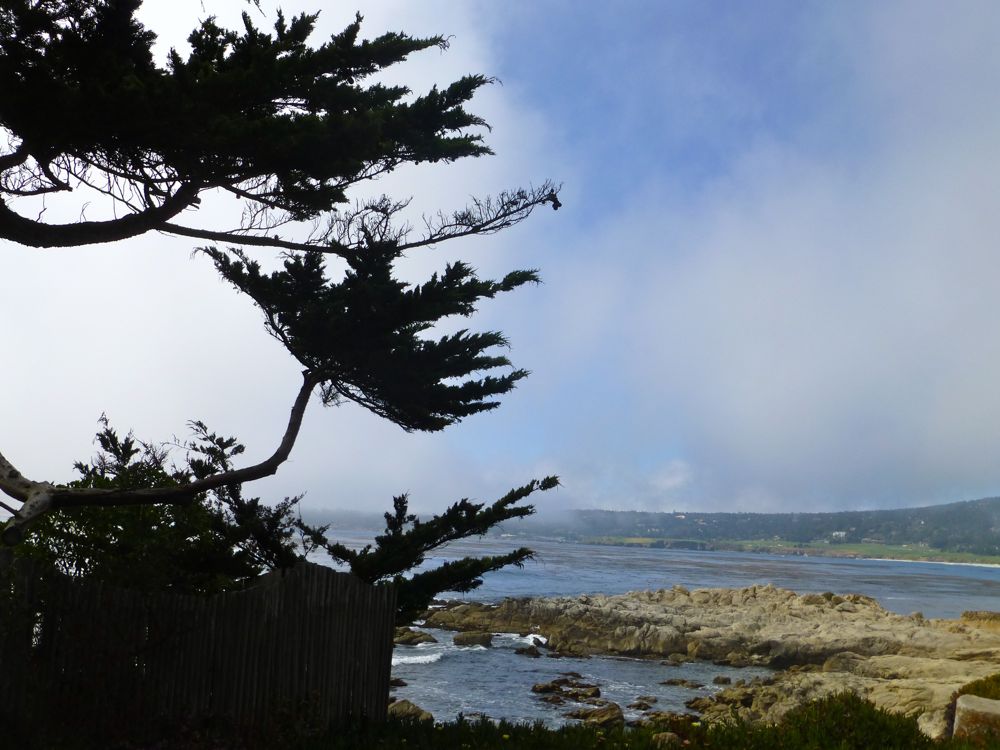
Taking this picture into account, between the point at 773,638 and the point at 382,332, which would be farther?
the point at 773,638

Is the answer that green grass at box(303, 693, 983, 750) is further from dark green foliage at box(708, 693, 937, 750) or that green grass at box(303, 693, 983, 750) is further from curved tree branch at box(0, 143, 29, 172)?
curved tree branch at box(0, 143, 29, 172)

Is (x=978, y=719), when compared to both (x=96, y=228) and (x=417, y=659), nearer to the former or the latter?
(x=96, y=228)

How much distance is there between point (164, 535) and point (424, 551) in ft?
11.9

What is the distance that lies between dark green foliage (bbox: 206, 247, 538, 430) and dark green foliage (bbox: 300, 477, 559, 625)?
131cm

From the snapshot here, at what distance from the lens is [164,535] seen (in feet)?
29.2

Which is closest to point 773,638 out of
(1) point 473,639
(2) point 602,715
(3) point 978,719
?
(1) point 473,639

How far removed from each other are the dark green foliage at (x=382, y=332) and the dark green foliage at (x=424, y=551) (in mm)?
1315

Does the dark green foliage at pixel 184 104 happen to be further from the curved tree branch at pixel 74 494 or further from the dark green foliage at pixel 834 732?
the dark green foliage at pixel 834 732

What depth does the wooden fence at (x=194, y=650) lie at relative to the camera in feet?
21.9

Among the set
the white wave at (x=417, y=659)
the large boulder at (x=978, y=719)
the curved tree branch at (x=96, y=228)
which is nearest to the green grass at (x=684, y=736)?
the large boulder at (x=978, y=719)

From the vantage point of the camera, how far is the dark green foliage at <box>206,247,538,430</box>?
32.9ft

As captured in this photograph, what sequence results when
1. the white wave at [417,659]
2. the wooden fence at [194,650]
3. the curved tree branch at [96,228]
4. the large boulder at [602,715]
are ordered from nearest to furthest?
1. the wooden fence at [194,650]
2. the curved tree branch at [96,228]
3. the large boulder at [602,715]
4. the white wave at [417,659]

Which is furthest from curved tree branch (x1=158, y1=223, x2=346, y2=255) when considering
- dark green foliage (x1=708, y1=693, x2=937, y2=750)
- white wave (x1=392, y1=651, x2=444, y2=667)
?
white wave (x1=392, y1=651, x2=444, y2=667)

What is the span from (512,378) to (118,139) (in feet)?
18.8
